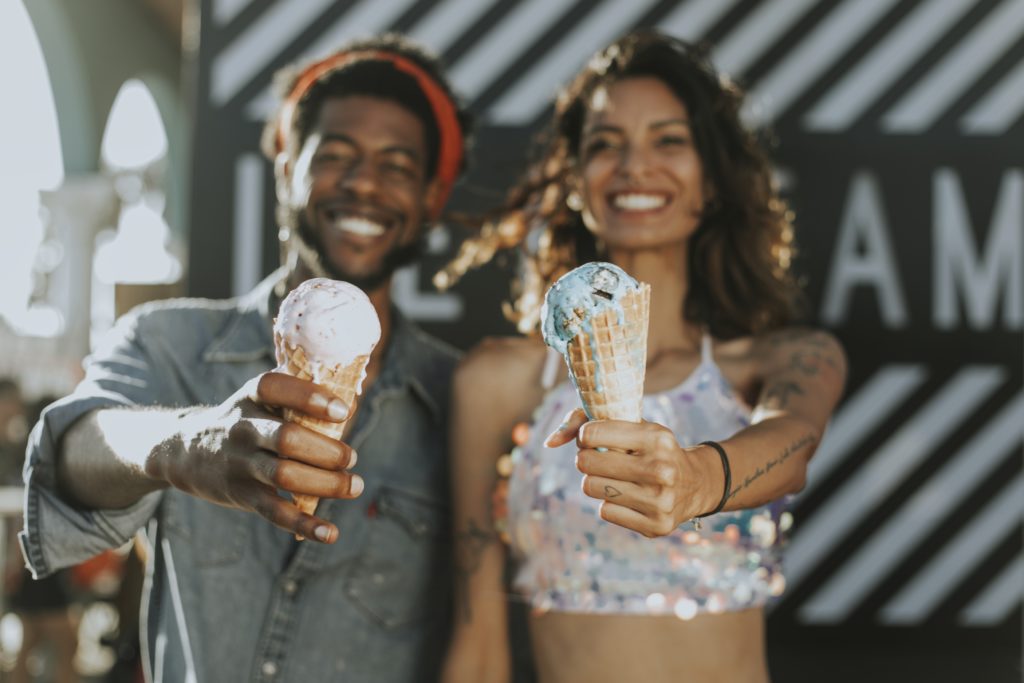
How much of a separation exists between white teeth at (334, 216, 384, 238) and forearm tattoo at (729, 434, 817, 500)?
1.08m

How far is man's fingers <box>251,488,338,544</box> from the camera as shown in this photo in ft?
4.19

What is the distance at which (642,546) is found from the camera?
2.10 m

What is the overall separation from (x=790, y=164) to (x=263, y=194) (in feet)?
6.03

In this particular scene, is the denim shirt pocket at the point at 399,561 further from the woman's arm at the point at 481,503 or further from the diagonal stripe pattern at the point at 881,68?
the diagonal stripe pattern at the point at 881,68

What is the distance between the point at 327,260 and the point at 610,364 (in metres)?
1.12

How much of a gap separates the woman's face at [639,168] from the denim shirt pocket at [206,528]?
1034 mm

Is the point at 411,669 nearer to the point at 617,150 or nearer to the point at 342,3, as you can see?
the point at 617,150

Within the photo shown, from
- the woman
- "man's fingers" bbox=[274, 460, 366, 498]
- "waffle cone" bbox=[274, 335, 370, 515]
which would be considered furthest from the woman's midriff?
"man's fingers" bbox=[274, 460, 366, 498]

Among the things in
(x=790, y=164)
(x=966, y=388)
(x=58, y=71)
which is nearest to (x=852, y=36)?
Result: (x=790, y=164)

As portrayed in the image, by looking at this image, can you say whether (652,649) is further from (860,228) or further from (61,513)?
(860,228)

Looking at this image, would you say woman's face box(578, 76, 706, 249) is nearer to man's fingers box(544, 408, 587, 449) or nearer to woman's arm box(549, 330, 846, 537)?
woman's arm box(549, 330, 846, 537)

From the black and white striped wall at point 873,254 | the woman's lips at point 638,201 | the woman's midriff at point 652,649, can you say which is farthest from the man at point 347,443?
the black and white striped wall at point 873,254

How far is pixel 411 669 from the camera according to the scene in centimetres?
232

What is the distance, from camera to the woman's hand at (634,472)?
1339mm
